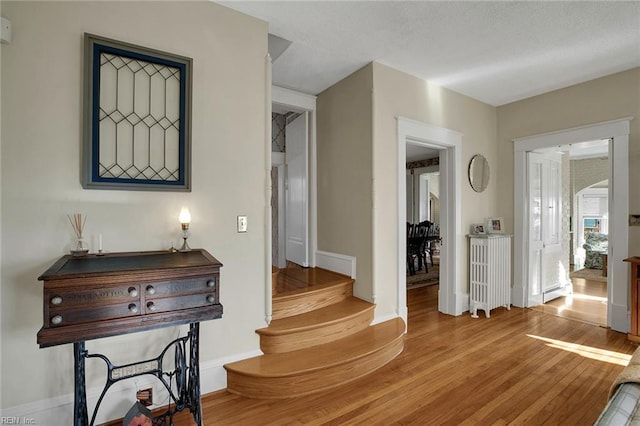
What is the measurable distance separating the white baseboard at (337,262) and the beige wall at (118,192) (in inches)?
49.2

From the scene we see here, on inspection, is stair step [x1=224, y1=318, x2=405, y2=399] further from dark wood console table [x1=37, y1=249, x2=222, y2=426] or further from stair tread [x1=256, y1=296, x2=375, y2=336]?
dark wood console table [x1=37, y1=249, x2=222, y2=426]

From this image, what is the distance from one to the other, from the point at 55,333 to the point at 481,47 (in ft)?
12.2

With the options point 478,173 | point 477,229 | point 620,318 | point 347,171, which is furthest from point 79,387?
point 620,318

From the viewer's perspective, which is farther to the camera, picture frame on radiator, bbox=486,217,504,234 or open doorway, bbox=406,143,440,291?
open doorway, bbox=406,143,440,291

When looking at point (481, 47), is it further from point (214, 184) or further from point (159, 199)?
point (159, 199)

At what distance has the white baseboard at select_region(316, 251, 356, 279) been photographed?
3.34m

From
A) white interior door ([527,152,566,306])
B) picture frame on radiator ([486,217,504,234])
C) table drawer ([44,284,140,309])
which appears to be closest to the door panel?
white interior door ([527,152,566,306])

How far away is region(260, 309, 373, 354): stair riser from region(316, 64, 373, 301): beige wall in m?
0.39

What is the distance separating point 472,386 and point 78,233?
290 cm

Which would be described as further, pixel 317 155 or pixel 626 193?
pixel 317 155

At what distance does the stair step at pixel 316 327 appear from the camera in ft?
7.82

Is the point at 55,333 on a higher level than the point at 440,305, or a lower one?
higher

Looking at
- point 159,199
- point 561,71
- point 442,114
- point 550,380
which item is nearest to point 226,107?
point 159,199

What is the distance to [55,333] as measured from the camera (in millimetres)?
1300
